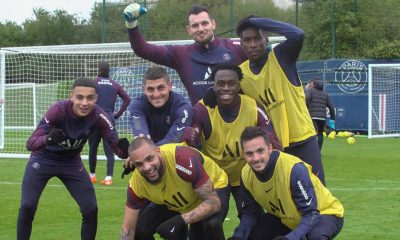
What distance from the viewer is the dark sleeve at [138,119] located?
6.56 m

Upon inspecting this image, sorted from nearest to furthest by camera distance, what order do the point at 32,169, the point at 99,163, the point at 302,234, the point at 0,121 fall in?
the point at 302,234, the point at 32,169, the point at 99,163, the point at 0,121

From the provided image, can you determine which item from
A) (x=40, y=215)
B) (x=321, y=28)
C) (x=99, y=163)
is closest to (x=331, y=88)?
(x=321, y=28)

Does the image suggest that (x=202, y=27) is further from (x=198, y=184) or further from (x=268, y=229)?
(x=268, y=229)

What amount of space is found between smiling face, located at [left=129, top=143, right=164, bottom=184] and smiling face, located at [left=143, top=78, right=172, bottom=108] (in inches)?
26.7

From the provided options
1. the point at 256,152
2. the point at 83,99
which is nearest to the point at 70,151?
the point at 83,99

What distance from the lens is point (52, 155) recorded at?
7.56 m

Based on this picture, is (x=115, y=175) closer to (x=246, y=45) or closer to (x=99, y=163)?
(x=99, y=163)

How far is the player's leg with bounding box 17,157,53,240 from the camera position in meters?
7.36

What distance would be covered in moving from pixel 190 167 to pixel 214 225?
61 centimetres

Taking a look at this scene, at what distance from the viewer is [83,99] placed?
7.16m

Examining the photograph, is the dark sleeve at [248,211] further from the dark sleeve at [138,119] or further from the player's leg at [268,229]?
the dark sleeve at [138,119]

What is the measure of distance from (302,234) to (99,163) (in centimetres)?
1095

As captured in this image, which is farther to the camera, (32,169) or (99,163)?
(99,163)

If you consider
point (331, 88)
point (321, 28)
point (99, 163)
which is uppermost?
point (321, 28)
